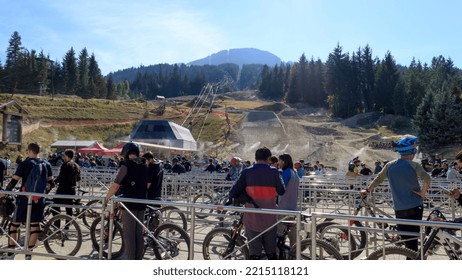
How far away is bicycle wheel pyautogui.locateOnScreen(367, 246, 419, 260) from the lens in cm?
477

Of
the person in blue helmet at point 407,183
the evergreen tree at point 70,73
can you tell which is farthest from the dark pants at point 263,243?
the evergreen tree at point 70,73

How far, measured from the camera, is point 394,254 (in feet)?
15.9

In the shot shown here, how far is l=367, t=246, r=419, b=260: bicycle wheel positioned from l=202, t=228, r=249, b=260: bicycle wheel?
162 cm

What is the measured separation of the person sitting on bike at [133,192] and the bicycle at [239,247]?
3.43 ft

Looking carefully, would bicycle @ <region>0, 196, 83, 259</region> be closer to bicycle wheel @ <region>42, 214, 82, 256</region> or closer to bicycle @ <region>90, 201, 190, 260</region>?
bicycle wheel @ <region>42, 214, 82, 256</region>

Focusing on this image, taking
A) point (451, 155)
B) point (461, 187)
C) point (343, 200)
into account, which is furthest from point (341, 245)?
point (451, 155)

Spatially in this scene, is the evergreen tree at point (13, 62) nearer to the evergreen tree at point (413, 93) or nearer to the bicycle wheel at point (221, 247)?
the evergreen tree at point (413, 93)

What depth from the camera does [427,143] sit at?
44000 mm

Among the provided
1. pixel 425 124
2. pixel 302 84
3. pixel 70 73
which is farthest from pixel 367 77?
pixel 70 73

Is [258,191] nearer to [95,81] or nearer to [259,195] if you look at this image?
[259,195]

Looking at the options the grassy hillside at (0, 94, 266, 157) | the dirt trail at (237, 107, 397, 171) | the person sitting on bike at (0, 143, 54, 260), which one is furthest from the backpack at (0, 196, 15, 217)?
the grassy hillside at (0, 94, 266, 157)

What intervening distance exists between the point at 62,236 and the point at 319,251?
14.5ft
